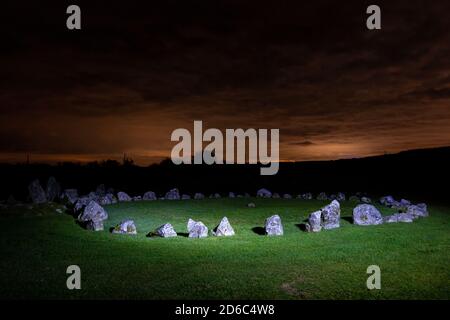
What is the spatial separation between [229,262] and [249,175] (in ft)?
173

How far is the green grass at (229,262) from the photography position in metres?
9.63

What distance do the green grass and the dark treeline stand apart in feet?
89.0

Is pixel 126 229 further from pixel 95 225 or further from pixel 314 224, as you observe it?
pixel 314 224

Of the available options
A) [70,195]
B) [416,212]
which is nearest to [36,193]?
[70,195]

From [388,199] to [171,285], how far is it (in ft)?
69.5

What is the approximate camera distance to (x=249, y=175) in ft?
212

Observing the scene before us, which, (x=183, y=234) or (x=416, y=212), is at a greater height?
(x=416, y=212)

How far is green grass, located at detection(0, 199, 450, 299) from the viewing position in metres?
9.63

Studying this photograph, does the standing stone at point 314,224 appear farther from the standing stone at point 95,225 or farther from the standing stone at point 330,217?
the standing stone at point 95,225

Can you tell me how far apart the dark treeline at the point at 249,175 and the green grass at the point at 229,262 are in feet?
89.0

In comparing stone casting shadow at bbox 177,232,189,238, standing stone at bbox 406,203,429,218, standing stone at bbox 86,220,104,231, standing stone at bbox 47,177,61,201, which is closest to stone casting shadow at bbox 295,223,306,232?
stone casting shadow at bbox 177,232,189,238

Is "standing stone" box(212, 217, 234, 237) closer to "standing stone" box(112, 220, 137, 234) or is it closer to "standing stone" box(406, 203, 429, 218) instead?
"standing stone" box(112, 220, 137, 234)
